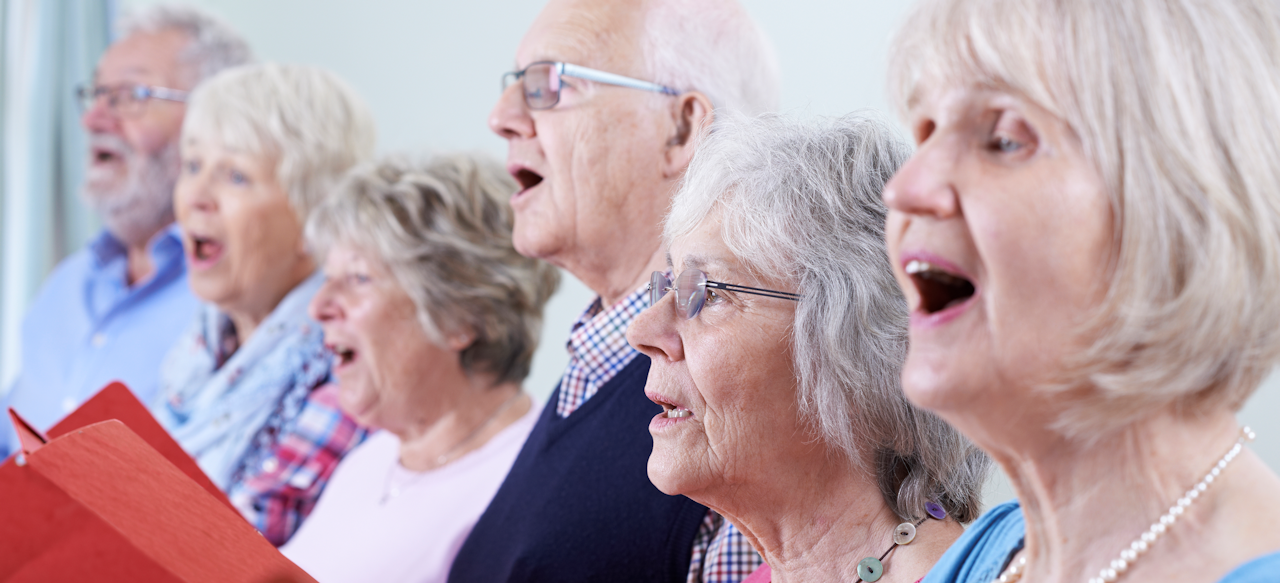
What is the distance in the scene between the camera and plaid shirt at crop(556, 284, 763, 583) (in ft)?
3.99

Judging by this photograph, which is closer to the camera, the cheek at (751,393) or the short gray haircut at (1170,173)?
the short gray haircut at (1170,173)

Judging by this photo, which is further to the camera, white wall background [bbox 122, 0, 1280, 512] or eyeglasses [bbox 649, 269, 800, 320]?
white wall background [bbox 122, 0, 1280, 512]

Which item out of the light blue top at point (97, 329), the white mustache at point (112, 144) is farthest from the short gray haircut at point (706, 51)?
the white mustache at point (112, 144)

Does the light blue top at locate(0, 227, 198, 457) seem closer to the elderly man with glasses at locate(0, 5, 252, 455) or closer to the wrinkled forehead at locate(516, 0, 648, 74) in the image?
the elderly man with glasses at locate(0, 5, 252, 455)

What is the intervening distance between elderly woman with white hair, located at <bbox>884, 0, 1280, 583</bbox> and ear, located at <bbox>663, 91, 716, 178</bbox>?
0.74 meters

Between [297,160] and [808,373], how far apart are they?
5.62 feet

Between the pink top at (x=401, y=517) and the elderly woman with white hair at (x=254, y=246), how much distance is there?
28cm

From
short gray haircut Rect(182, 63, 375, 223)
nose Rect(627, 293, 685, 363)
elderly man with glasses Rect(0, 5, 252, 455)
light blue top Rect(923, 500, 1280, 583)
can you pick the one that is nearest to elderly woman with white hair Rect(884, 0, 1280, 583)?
light blue top Rect(923, 500, 1280, 583)

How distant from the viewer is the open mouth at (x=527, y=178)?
153 centimetres

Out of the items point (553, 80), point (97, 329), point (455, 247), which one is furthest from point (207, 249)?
point (553, 80)

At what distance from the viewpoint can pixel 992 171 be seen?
2.03 ft

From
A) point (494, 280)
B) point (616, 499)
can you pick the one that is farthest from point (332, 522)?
point (616, 499)

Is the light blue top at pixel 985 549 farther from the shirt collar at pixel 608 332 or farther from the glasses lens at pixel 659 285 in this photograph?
the shirt collar at pixel 608 332

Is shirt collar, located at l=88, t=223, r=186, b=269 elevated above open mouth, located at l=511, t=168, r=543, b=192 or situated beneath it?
situated beneath
